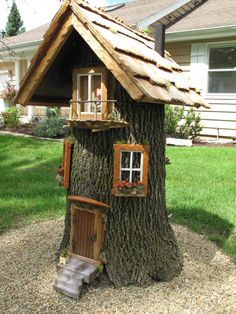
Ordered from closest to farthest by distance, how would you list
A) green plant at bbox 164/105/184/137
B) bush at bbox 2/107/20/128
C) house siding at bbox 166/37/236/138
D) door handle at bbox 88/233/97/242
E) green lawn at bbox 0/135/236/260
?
door handle at bbox 88/233/97/242, green lawn at bbox 0/135/236/260, green plant at bbox 164/105/184/137, house siding at bbox 166/37/236/138, bush at bbox 2/107/20/128

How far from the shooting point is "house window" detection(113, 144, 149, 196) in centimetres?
336

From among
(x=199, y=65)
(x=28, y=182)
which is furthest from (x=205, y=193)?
(x=199, y=65)

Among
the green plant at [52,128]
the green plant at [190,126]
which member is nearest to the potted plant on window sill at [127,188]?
the green plant at [190,126]

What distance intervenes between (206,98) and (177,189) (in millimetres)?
5850

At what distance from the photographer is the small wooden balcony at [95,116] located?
10.6 feet

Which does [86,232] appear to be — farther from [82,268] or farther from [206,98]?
[206,98]

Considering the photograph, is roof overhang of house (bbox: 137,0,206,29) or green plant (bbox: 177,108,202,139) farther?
roof overhang of house (bbox: 137,0,206,29)

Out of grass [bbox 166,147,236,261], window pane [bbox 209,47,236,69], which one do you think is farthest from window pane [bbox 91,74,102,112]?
window pane [bbox 209,47,236,69]

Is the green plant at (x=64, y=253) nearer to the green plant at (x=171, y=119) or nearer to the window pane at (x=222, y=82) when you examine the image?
the green plant at (x=171, y=119)

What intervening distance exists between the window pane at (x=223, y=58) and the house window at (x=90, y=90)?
9096 mm

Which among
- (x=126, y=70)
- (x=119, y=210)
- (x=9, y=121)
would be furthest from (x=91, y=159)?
(x=9, y=121)

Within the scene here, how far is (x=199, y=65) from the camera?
11945mm

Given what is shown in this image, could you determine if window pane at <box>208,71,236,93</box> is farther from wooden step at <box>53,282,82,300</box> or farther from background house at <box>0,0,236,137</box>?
wooden step at <box>53,282,82,300</box>

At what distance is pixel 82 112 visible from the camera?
3562mm
